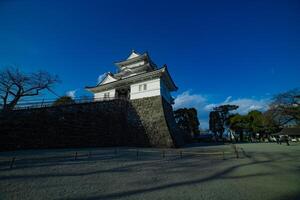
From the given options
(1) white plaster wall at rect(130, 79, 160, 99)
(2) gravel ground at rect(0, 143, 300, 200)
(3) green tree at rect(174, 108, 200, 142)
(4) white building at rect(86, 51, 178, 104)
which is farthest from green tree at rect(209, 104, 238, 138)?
(2) gravel ground at rect(0, 143, 300, 200)

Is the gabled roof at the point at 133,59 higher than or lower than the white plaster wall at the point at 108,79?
higher

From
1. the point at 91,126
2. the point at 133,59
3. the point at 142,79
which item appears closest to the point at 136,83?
the point at 142,79

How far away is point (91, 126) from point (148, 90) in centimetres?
745

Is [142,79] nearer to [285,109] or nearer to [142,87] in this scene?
[142,87]

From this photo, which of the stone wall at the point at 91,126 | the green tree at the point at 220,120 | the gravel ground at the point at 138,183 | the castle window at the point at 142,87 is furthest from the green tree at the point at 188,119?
the gravel ground at the point at 138,183

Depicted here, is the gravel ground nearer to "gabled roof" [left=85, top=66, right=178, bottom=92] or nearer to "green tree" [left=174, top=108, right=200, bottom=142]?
"gabled roof" [left=85, top=66, right=178, bottom=92]

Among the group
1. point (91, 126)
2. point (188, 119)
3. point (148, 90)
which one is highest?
point (148, 90)

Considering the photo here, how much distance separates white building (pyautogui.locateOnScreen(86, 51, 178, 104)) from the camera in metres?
17.1

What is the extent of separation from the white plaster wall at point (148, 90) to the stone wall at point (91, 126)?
611 millimetres

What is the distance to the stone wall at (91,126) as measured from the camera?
40.9 ft

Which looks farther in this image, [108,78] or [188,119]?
[188,119]

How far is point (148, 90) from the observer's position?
57.0 ft

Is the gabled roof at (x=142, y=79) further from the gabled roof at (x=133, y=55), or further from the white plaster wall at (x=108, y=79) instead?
the gabled roof at (x=133, y=55)

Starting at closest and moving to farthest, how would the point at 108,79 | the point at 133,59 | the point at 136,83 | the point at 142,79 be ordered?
the point at 142,79
the point at 136,83
the point at 108,79
the point at 133,59
